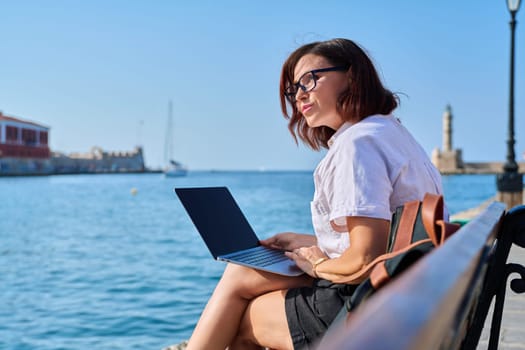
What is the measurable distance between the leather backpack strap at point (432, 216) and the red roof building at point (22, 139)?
70.1m

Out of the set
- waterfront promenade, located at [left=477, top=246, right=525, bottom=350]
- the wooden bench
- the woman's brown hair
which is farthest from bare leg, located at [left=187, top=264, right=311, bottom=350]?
waterfront promenade, located at [left=477, top=246, right=525, bottom=350]

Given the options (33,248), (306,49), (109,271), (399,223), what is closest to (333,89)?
(306,49)

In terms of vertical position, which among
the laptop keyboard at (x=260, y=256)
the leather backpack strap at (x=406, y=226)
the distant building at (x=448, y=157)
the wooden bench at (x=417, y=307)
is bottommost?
the distant building at (x=448, y=157)

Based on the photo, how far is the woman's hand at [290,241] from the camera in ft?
6.22

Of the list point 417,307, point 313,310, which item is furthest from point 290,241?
point 417,307

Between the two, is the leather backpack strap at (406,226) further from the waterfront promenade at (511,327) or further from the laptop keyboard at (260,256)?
the waterfront promenade at (511,327)

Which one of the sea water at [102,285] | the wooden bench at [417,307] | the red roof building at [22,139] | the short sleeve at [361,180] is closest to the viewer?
the wooden bench at [417,307]

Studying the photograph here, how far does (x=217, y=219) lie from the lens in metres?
1.88

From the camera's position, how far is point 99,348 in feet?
19.1

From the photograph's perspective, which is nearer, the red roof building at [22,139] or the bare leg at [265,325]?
the bare leg at [265,325]

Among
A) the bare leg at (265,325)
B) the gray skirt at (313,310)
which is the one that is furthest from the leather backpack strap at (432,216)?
the bare leg at (265,325)

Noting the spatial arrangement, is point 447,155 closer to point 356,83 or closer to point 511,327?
point 511,327

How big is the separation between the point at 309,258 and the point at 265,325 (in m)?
0.20

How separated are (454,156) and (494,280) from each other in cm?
8346
